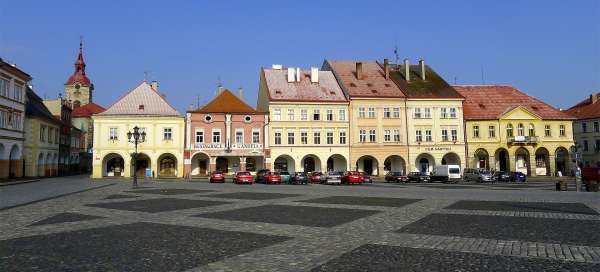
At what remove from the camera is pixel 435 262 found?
7301 millimetres

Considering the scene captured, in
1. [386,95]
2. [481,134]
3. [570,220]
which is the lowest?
[570,220]

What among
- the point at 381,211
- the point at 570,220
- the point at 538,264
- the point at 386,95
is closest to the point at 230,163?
the point at 386,95

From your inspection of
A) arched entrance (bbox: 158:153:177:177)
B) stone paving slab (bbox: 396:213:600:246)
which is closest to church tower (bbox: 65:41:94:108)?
arched entrance (bbox: 158:153:177:177)

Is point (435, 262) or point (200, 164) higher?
point (200, 164)

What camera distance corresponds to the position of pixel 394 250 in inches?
329

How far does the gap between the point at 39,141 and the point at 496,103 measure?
58824 mm

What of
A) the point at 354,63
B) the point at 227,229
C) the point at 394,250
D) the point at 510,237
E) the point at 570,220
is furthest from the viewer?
the point at 354,63

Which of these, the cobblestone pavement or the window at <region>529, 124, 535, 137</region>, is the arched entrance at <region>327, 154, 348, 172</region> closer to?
the window at <region>529, 124, 535, 137</region>

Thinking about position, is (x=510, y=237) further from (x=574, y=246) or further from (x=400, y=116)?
(x=400, y=116)

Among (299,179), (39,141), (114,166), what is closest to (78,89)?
(39,141)

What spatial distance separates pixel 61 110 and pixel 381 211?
68145mm

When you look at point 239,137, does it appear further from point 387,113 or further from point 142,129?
point 387,113

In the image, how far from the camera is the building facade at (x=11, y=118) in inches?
1670

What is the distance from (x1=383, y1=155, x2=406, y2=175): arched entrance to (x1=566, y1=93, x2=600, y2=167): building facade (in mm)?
28424
